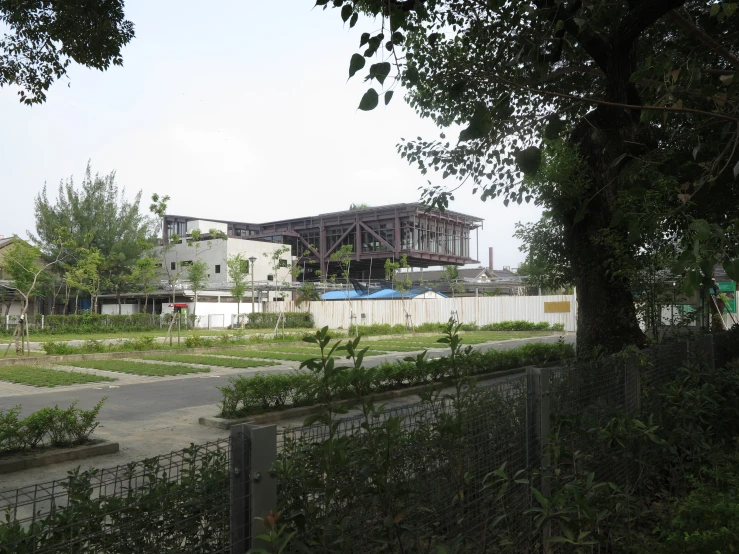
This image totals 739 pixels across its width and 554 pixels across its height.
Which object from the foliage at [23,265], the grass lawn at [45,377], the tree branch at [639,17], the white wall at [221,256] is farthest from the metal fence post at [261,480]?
the white wall at [221,256]

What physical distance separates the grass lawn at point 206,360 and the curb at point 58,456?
401 inches

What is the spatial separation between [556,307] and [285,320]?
1740cm

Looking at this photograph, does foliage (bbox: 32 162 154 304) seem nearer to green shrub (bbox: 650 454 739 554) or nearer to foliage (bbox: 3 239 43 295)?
foliage (bbox: 3 239 43 295)

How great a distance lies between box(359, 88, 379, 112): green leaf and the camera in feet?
8.99

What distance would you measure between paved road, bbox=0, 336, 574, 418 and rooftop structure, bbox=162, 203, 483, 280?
42662 mm

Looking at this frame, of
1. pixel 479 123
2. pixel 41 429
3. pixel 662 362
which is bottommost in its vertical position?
pixel 41 429

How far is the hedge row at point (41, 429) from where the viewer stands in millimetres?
6867

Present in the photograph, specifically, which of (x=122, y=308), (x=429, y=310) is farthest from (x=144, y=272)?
(x=429, y=310)

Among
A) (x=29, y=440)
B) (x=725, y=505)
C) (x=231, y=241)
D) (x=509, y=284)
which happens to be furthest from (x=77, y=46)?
(x=231, y=241)

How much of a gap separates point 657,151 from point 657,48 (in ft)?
12.3

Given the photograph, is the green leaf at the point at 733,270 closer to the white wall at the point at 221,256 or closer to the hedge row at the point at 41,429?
the hedge row at the point at 41,429

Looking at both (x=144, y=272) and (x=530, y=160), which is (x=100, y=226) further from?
(x=530, y=160)

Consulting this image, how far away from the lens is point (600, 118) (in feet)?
24.3

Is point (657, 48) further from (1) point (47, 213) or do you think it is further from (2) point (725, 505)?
(1) point (47, 213)
